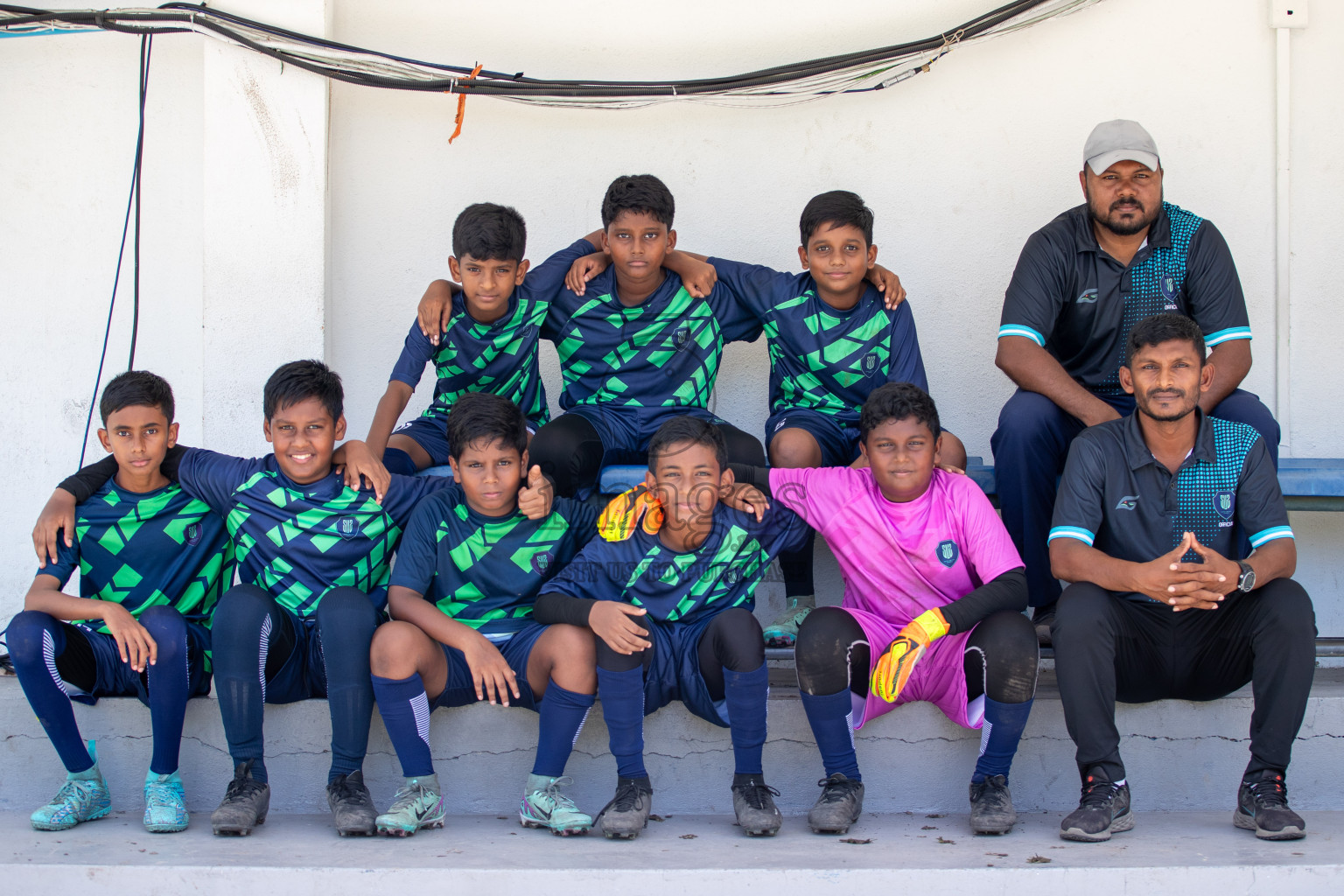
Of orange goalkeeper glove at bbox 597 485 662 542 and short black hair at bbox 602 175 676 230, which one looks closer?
orange goalkeeper glove at bbox 597 485 662 542

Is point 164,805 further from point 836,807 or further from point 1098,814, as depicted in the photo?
point 1098,814

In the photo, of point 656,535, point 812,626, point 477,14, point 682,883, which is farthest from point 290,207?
point 682,883

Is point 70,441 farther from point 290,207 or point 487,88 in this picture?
point 487,88

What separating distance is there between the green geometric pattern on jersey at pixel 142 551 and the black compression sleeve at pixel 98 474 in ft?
0.11

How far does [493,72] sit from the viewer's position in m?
3.92

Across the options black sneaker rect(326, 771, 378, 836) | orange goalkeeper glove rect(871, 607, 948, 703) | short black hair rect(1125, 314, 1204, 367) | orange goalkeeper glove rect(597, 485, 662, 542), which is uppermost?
short black hair rect(1125, 314, 1204, 367)

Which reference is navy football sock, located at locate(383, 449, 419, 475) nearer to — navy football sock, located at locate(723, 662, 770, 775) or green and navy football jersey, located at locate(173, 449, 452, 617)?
green and navy football jersey, located at locate(173, 449, 452, 617)

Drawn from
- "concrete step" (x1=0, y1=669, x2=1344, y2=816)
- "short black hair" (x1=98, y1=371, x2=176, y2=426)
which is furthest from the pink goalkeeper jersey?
"short black hair" (x1=98, y1=371, x2=176, y2=426)

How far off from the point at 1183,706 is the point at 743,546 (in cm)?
112

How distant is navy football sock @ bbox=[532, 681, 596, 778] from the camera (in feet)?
8.37

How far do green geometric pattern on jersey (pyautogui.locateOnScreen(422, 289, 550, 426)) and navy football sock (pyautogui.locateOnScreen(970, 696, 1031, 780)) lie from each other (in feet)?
5.53

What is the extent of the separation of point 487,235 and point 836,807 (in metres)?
1.84

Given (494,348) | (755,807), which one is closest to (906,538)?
(755,807)

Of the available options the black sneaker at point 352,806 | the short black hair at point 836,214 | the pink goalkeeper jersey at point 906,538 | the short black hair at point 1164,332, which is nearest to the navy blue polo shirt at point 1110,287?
the short black hair at point 836,214
